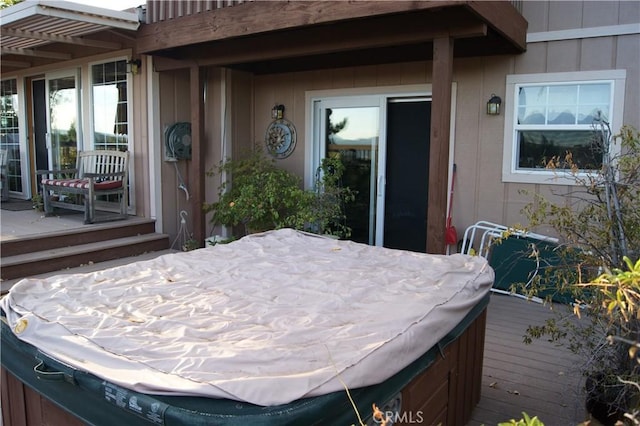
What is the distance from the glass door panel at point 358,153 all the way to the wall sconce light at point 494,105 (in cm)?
130

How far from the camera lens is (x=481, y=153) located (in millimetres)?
5039

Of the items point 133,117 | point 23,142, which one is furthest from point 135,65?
point 23,142

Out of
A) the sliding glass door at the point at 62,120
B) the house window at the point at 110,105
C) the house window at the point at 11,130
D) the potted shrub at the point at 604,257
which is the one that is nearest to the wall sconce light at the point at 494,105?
the potted shrub at the point at 604,257

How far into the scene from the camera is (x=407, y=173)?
554 cm

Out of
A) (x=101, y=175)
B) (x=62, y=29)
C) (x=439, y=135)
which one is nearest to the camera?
(x=439, y=135)

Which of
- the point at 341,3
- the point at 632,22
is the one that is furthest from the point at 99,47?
the point at 632,22

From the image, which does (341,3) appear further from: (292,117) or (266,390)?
(266,390)

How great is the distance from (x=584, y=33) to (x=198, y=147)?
4.19m

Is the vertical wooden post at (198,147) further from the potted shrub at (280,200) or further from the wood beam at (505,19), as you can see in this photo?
the wood beam at (505,19)

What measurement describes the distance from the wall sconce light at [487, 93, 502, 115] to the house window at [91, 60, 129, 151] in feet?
14.8

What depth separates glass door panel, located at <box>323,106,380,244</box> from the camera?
5.75 meters

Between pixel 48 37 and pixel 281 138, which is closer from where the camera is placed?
pixel 48 37

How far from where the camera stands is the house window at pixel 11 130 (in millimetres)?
8328

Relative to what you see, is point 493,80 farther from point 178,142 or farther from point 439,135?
point 178,142
